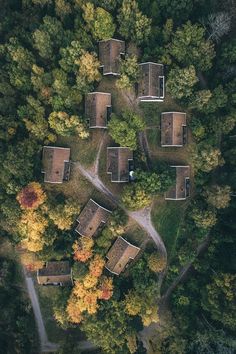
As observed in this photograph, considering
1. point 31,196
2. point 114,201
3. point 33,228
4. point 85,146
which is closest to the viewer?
point 31,196

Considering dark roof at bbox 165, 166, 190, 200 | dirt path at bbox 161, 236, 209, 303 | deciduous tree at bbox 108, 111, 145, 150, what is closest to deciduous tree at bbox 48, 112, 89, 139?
deciduous tree at bbox 108, 111, 145, 150

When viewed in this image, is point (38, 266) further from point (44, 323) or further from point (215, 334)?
point (215, 334)

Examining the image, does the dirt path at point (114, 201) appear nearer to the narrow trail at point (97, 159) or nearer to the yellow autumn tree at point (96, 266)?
the narrow trail at point (97, 159)

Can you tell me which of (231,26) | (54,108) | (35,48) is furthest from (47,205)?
(231,26)

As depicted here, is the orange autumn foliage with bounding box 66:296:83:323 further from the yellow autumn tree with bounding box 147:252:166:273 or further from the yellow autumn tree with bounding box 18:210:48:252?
the yellow autumn tree with bounding box 147:252:166:273

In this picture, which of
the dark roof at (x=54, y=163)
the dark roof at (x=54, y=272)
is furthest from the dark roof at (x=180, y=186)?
the dark roof at (x=54, y=272)

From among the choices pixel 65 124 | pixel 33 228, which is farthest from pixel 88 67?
pixel 33 228

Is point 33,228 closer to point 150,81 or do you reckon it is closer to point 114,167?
point 114,167
